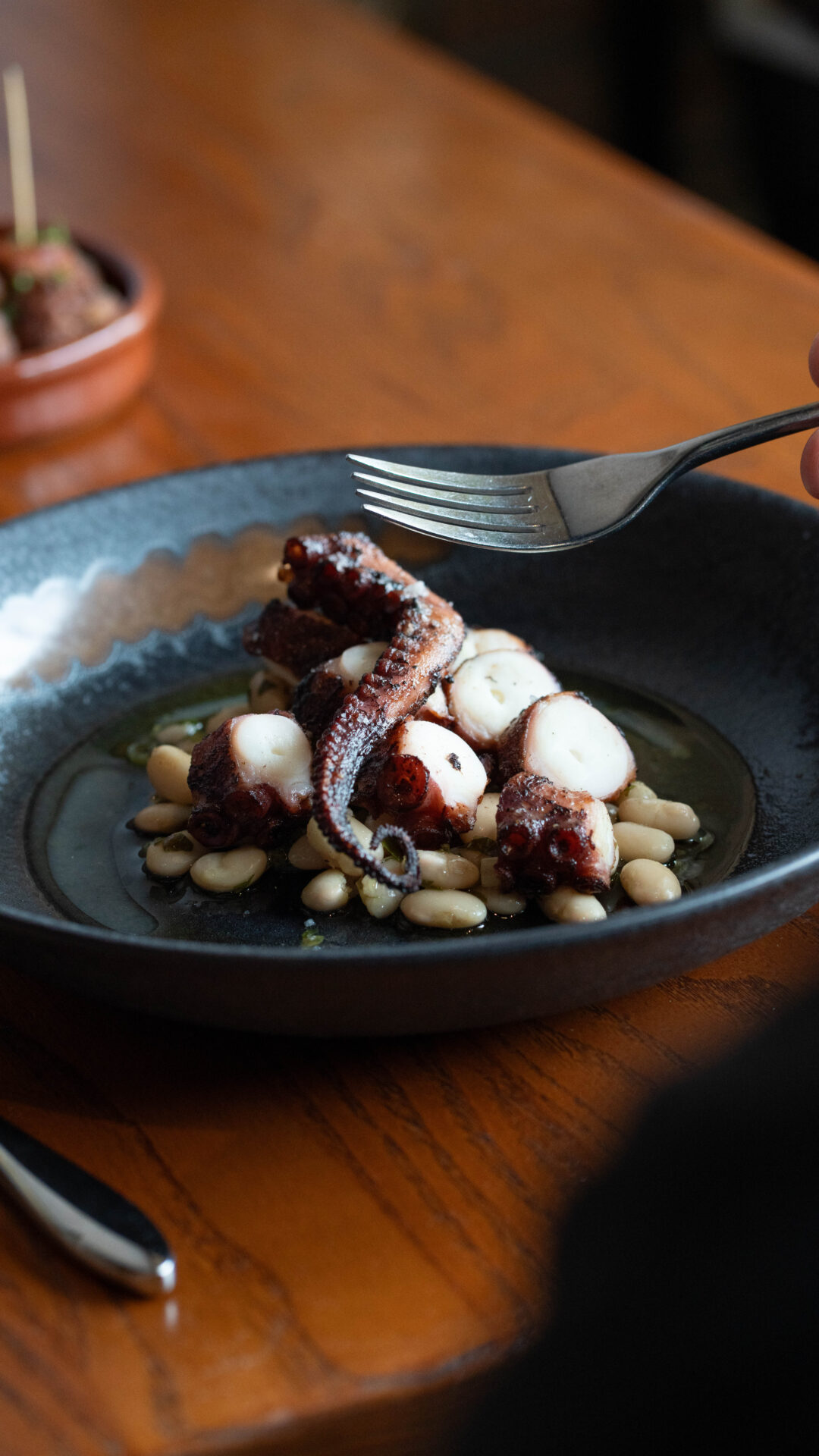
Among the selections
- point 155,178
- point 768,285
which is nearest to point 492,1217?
point 768,285

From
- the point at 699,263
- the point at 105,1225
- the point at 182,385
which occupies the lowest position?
the point at 182,385

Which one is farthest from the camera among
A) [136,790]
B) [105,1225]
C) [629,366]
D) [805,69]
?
[805,69]

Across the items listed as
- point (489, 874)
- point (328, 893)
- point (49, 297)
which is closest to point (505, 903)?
point (489, 874)

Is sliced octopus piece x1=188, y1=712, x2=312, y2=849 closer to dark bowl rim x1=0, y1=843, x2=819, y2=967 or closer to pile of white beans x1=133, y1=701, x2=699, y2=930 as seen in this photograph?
pile of white beans x1=133, y1=701, x2=699, y2=930

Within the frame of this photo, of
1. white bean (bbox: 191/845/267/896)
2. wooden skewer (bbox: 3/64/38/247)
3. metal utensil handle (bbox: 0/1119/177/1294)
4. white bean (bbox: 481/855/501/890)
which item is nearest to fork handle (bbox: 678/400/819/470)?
white bean (bbox: 481/855/501/890)

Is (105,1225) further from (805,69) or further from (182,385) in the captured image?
(805,69)

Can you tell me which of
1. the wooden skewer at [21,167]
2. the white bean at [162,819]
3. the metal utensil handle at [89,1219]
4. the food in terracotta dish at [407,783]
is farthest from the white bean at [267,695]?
the wooden skewer at [21,167]

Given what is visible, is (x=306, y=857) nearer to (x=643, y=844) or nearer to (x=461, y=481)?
(x=643, y=844)
